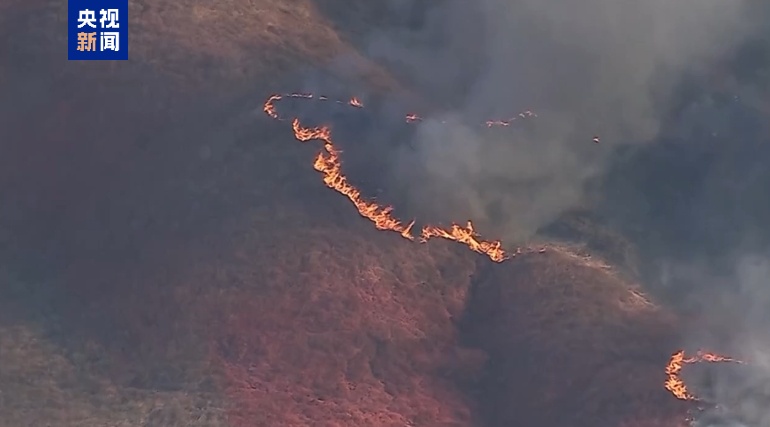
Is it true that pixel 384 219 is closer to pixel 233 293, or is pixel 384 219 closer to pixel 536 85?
pixel 233 293

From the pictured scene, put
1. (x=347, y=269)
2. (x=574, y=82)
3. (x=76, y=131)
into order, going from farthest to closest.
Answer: (x=574, y=82) → (x=76, y=131) → (x=347, y=269)

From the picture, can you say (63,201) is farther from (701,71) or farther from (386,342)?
(701,71)

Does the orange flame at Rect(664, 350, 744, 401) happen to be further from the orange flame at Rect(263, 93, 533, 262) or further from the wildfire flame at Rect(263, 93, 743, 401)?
the orange flame at Rect(263, 93, 533, 262)

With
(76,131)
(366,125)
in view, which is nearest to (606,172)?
(366,125)

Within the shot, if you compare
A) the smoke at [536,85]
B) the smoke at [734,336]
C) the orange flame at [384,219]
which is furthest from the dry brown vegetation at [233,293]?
the smoke at [536,85]

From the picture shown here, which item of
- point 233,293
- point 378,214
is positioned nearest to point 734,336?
point 378,214

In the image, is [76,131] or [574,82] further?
[574,82]

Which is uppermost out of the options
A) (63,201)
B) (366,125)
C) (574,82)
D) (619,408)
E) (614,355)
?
(574,82)
